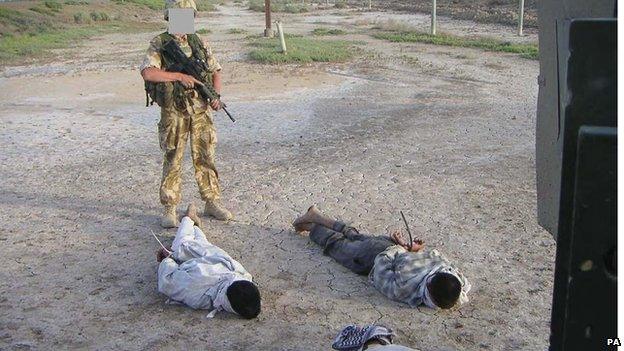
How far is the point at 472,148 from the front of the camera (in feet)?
25.2

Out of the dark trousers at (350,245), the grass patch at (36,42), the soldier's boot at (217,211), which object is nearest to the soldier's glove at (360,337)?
the dark trousers at (350,245)

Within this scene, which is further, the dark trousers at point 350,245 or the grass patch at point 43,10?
the grass patch at point 43,10

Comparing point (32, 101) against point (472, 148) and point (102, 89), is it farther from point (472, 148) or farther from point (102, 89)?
point (472, 148)

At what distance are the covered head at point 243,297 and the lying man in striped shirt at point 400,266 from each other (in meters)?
0.79

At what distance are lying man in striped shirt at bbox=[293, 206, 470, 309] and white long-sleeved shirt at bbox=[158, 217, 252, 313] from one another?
0.79 m

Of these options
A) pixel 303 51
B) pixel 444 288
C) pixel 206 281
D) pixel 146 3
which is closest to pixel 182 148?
pixel 206 281

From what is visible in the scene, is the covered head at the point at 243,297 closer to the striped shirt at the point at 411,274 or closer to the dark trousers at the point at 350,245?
the striped shirt at the point at 411,274

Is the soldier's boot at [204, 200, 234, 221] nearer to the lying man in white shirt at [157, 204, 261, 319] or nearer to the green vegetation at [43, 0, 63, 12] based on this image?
the lying man in white shirt at [157, 204, 261, 319]

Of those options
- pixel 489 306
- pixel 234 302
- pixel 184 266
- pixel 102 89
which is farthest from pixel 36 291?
pixel 102 89

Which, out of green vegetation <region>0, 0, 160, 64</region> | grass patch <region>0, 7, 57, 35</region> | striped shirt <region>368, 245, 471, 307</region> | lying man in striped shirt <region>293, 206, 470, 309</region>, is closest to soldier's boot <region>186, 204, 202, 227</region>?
lying man in striped shirt <region>293, 206, 470, 309</region>

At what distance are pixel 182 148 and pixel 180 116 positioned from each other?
0.24 m

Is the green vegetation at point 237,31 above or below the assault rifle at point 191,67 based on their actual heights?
below

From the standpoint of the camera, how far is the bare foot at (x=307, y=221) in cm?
514

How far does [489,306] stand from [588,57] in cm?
305
